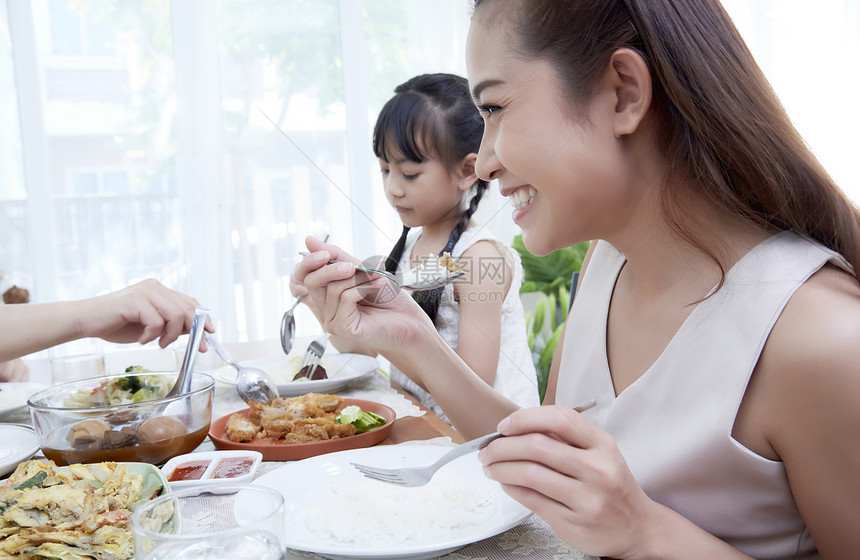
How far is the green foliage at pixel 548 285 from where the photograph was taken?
3.33 m

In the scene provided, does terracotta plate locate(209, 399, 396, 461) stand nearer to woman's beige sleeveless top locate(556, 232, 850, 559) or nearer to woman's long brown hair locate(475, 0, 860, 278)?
woman's beige sleeveless top locate(556, 232, 850, 559)

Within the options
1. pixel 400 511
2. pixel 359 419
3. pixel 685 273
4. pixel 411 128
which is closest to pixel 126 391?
pixel 359 419

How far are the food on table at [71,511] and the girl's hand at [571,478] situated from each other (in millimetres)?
318

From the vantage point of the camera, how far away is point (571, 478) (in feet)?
2.10

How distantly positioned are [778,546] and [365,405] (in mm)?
668

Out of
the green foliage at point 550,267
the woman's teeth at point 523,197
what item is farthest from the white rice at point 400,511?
the green foliage at point 550,267

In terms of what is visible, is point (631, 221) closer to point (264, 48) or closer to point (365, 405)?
point (365, 405)

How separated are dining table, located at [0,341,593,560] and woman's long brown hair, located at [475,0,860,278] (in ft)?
1.51

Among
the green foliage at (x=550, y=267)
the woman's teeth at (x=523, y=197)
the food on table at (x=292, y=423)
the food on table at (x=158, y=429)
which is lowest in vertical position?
the green foliage at (x=550, y=267)

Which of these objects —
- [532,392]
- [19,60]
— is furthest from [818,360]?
[19,60]

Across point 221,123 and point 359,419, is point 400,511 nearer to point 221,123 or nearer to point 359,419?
point 359,419

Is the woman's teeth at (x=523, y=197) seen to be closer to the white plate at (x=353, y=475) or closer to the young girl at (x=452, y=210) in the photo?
the white plate at (x=353, y=475)

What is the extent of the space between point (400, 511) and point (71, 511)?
332mm

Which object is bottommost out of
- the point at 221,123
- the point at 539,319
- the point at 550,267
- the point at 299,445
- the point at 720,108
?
the point at 539,319
